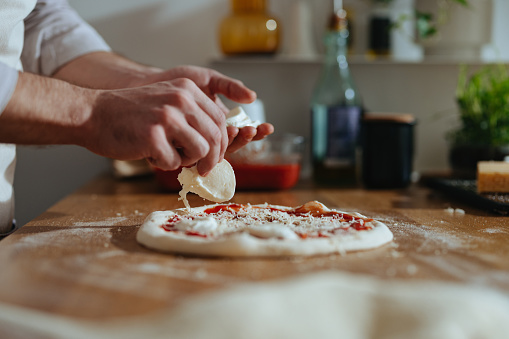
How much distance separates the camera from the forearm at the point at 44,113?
86 cm

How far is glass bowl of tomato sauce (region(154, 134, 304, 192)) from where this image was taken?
5.02 feet

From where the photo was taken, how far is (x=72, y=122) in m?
0.87

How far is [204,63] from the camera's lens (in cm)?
199

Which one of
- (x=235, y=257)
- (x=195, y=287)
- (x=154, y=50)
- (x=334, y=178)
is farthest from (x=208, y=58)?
(x=195, y=287)

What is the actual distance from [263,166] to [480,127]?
0.71 m

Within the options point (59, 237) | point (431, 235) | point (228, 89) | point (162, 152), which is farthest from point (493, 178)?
point (59, 237)

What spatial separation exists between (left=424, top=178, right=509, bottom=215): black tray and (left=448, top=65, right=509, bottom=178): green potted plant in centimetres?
15

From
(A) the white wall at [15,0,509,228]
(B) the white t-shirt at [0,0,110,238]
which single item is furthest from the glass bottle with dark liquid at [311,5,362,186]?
(B) the white t-shirt at [0,0,110,238]

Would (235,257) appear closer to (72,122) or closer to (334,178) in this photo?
(72,122)

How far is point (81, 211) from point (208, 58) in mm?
861

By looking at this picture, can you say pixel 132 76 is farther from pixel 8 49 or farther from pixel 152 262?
pixel 152 262

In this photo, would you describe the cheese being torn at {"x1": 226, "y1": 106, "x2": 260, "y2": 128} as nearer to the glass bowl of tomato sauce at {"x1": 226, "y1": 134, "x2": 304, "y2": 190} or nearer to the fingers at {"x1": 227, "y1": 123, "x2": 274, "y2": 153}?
the fingers at {"x1": 227, "y1": 123, "x2": 274, "y2": 153}

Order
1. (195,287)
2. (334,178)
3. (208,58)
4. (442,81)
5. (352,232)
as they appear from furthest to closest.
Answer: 1. (442,81)
2. (208,58)
3. (334,178)
4. (352,232)
5. (195,287)

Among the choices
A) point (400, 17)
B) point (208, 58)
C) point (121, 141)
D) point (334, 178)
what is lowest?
point (334, 178)
